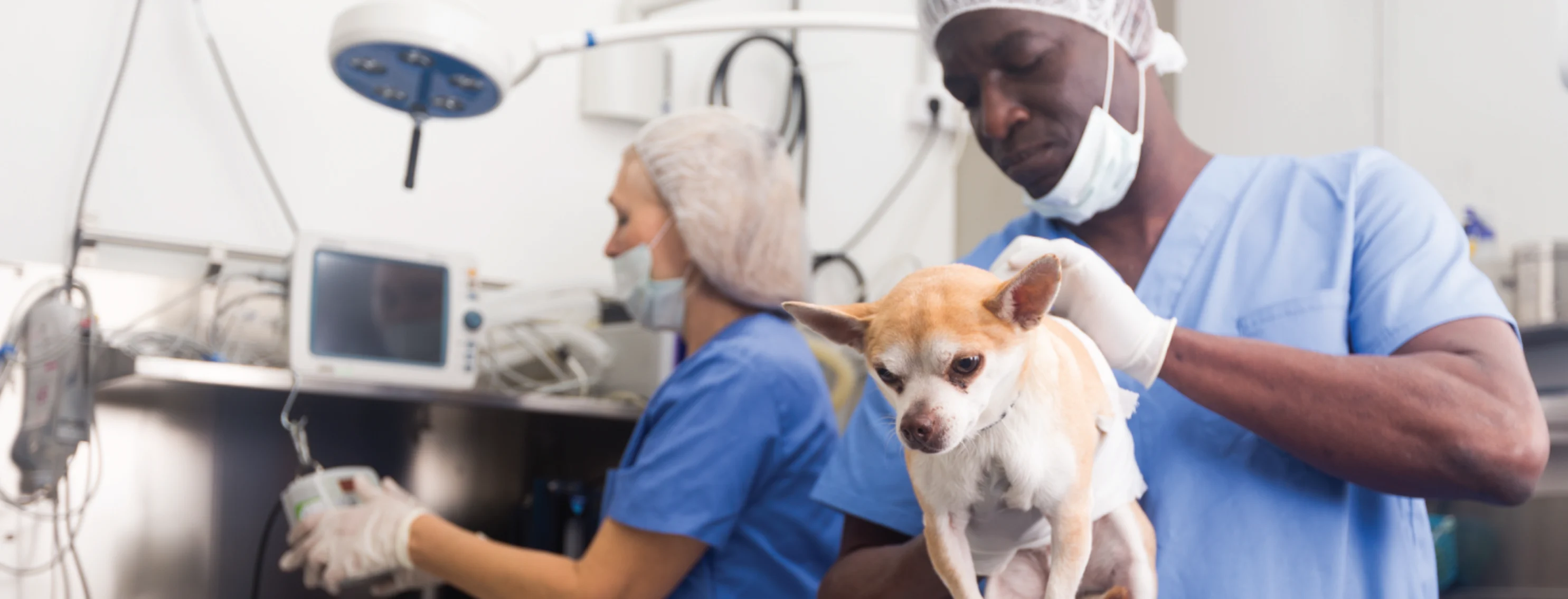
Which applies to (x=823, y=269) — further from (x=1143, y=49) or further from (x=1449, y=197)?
(x=1143, y=49)

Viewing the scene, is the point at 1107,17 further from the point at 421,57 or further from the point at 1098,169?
the point at 421,57

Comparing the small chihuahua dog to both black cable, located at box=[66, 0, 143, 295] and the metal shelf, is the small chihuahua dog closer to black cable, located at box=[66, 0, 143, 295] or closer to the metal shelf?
the metal shelf

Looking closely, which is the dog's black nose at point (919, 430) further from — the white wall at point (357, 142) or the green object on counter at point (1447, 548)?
the white wall at point (357, 142)

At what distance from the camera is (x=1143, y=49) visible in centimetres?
94

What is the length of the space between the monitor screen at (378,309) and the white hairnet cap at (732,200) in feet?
1.40

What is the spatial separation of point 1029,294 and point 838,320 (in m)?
0.09

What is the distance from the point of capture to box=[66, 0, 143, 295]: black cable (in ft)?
5.84

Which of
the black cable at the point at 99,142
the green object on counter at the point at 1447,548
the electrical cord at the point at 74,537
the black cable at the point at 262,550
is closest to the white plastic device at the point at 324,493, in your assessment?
the black cable at the point at 262,550

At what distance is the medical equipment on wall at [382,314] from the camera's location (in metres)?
1.61

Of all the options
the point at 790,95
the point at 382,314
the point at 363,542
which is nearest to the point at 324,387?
the point at 382,314

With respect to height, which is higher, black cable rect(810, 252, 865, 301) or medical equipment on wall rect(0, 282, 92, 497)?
black cable rect(810, 252, 865, 301)

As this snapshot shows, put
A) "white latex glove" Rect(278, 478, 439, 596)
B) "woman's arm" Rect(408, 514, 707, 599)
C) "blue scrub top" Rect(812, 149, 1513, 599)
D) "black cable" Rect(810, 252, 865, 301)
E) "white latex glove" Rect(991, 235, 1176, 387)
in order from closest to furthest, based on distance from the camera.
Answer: "white latex glove" Rect(991, 235, 1176, 387)
"blue scrub top" Rect(812, 149, 1513, 599)
"woman's arm" Rect(408, 514, 707, 599)
"white latex glove" Rect(278, 478, 439, 596)
"black cable" Rect(810, 252, 865, 301)

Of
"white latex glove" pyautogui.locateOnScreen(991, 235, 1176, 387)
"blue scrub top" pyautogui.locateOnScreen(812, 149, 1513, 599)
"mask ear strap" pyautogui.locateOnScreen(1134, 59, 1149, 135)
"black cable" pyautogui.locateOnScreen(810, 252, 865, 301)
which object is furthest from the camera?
"black cable" pyautogui.locateOnScreen(810, 252, 865, 301)

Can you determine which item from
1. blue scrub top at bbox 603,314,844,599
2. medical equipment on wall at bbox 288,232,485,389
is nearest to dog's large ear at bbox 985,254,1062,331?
blue scrub top at bbox 603,314,844,599
